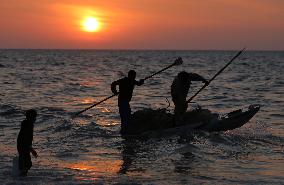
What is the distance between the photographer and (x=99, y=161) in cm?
1220

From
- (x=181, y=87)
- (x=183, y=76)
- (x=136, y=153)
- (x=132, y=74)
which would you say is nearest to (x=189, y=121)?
(x=181, y=87)

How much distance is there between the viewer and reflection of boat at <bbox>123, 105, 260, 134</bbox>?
16.2 meters

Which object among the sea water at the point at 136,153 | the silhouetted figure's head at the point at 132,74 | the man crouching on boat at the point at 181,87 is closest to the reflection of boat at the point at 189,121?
the sea water at the point at 136,153

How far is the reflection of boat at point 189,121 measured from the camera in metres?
16.2

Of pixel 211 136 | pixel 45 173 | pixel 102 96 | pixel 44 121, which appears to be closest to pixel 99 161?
pixel 45 173

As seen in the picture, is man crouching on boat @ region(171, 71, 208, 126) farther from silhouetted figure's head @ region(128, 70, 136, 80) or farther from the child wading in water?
the child wading in water

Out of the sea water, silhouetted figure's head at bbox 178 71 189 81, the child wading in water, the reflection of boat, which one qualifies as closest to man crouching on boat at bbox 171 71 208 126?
silhouetted figure's head at bbox 178 71 189 81

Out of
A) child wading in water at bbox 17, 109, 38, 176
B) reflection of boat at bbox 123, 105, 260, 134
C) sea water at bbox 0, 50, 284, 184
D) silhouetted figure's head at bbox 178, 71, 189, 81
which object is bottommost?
sea water at bbox 0, 50, 284, 184

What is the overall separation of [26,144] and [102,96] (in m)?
22.4

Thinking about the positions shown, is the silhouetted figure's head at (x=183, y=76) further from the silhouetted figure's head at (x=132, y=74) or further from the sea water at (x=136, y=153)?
the sea water at (x=136, y=153)

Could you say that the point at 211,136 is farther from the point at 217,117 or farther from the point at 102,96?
the point at 102,96

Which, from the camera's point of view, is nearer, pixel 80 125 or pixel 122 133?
pixel 122 133

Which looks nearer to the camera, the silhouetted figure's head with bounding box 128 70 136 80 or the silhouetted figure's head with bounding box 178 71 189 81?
the silhouetted figure's head with bounding box 128 70 136 80

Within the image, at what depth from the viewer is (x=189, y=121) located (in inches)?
648
